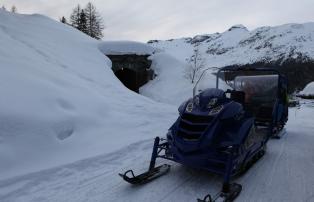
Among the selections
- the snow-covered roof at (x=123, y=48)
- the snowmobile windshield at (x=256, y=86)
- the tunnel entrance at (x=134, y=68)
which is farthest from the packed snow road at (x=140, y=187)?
the tunnel entrance at (x=134, y=68)

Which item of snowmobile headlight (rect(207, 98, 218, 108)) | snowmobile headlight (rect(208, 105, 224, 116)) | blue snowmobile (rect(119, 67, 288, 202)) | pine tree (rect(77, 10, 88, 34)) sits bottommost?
blue snowmobile (rect(119, 67, 288, 202))

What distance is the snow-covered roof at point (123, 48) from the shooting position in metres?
24.8

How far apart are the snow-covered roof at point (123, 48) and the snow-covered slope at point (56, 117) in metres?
9.93

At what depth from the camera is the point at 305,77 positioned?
65.2m

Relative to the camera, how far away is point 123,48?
2572cm

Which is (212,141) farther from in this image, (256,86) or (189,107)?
(256,86)

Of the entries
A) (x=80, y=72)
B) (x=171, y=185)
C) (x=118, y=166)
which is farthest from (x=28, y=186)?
(x=80, y=72)

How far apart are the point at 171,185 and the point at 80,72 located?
1056 cm

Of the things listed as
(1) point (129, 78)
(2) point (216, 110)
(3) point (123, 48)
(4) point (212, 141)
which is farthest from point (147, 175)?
(1) point (129, 78)

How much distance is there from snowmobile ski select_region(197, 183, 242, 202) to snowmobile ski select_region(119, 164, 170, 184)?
46.5 inches

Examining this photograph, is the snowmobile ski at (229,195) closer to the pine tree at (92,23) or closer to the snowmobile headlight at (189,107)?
the snowmobile headlight at (189,107)

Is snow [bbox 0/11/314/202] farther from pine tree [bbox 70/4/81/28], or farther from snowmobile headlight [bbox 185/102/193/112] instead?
pine tree [bbox 70/4/81/28]

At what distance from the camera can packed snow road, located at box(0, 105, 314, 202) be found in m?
5.00

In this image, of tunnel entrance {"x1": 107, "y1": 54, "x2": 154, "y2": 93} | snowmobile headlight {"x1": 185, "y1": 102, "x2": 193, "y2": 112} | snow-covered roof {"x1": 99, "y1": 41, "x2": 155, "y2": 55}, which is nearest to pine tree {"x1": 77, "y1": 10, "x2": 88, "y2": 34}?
tunnel entrance {"x1": 107, "y1": 54, "x2": 154, "y2": 93}
